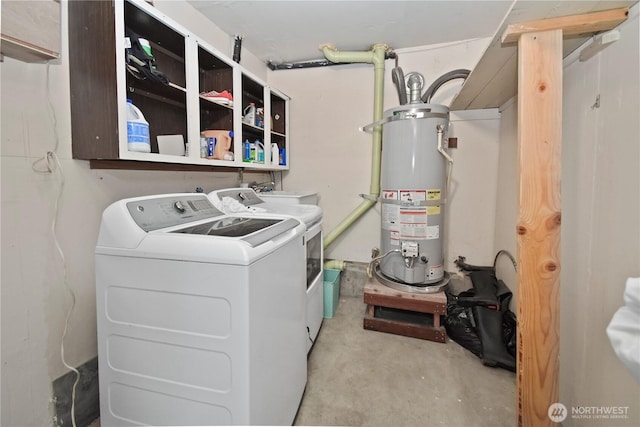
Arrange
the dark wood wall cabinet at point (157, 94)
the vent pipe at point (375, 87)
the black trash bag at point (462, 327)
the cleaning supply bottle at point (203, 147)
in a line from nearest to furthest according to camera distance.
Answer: the dark wood wall cabinet at point (157, 94), the cleaning supply bottle at point (203, 147), the black trash bag at point (462, 327), the vent pipe at point (375, 87)

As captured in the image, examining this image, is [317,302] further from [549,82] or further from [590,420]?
[549,82]

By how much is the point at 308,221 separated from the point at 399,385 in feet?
3.55

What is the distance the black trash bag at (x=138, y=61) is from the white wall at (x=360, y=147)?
1.67 m

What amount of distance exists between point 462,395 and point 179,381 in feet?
4.72

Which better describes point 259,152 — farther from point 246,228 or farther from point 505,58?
point 505,58

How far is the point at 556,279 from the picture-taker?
1010 millimetres

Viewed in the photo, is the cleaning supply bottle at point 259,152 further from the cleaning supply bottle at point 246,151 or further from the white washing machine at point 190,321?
the white washing machine at point 190,321

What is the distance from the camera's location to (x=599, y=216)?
3.38 feet

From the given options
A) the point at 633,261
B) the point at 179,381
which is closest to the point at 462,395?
the point at 633,261

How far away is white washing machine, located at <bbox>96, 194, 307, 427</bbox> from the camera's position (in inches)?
36.1

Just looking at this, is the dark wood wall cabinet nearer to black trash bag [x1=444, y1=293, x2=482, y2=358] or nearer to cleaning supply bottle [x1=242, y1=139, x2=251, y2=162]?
cleaning supply bottle [x1=242, y1=139, x2=251, y2=162]

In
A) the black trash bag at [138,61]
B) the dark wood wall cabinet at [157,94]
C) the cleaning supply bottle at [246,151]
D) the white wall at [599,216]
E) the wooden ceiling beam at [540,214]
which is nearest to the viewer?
the white wall at [599,216]

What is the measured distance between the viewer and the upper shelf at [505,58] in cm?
90

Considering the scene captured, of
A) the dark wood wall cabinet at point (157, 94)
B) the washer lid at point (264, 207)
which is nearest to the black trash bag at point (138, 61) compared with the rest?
the dark wood wall cabinet at point (157, 94)
